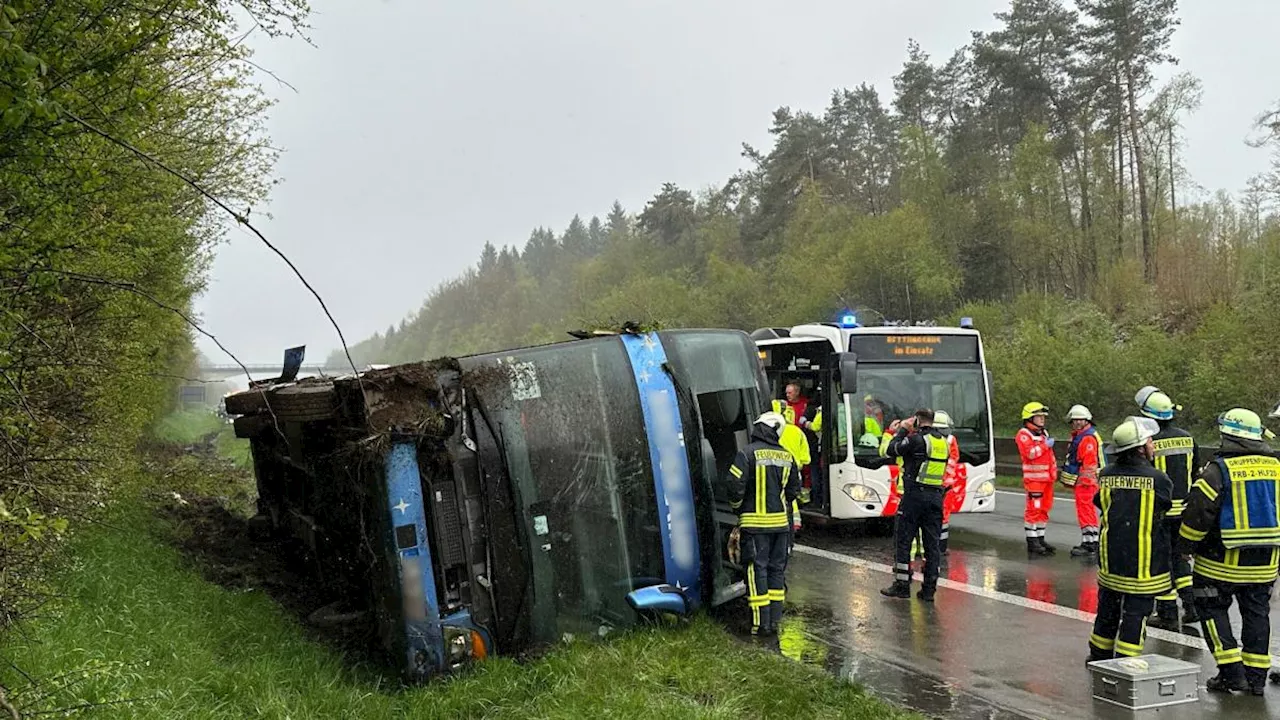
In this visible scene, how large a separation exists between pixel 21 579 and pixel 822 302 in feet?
109

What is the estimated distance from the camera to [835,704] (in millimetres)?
5230

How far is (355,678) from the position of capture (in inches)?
228

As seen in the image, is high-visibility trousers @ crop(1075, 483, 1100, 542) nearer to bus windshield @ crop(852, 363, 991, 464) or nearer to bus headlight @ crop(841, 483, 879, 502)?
bus windshield @ crop(852, 363, 991, 464)

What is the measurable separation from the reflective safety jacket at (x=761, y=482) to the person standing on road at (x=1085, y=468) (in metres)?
4.24

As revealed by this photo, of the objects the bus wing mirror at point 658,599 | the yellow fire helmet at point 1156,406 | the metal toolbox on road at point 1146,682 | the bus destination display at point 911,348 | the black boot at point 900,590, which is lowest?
the black boot at point 900,590

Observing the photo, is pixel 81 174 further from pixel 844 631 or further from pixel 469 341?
pixel 469 341

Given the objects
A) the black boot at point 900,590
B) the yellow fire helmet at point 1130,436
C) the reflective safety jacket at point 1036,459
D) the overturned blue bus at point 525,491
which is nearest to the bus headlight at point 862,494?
the reflective safety jacket at point 1036,459

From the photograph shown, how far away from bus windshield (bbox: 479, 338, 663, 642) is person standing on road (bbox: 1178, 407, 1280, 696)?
11.0 feet

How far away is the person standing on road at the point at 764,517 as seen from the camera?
6.77 meters

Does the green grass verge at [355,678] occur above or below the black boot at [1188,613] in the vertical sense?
above

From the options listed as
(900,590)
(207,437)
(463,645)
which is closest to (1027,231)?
(900,590)

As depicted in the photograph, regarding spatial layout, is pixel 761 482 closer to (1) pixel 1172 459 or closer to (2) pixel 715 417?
(2) pixel 715 417

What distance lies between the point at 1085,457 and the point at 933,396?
194cm

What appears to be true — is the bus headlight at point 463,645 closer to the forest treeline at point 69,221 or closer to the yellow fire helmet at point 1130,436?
the forest treeline at point 69,221
